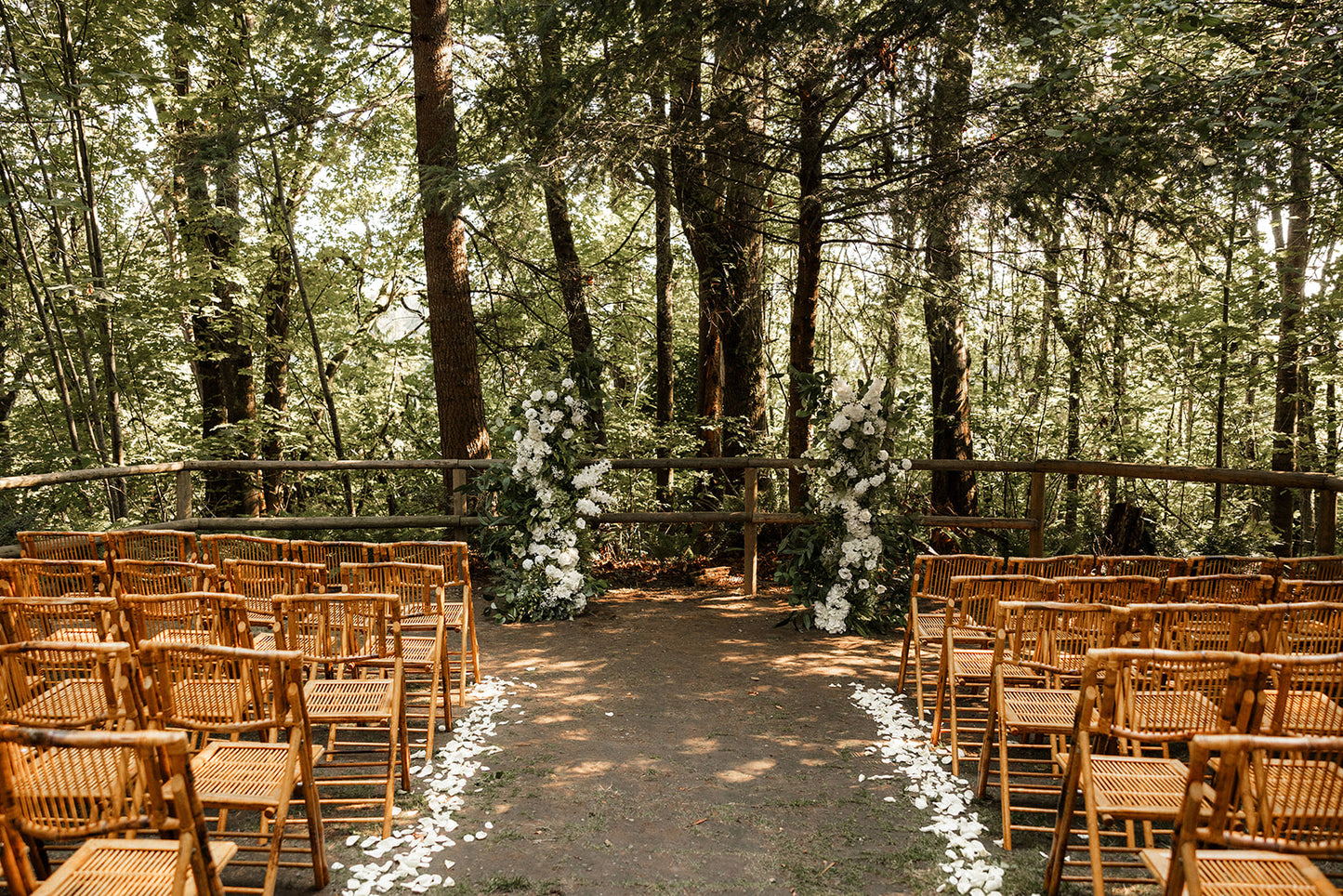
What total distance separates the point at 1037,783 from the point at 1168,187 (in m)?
4.79

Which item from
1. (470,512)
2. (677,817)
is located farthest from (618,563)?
(677,817)

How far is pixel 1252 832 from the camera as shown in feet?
6.97

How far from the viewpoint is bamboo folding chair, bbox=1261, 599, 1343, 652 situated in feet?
10.4

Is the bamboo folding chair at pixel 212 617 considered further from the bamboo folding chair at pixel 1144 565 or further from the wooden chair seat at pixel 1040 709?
the bamboo folding chair at pixel 1144 565

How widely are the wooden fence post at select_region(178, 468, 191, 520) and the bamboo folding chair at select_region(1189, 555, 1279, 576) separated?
310 inches

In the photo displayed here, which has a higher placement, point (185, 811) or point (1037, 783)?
point (185, 811)

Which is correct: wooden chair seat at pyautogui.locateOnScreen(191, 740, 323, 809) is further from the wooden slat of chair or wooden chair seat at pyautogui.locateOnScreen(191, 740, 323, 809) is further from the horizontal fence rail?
the wooden slat of chair

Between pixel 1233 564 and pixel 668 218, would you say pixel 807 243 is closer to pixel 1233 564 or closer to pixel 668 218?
pixel 668 218

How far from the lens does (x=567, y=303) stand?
10516 millimetres

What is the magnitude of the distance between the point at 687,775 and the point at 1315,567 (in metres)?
3.92

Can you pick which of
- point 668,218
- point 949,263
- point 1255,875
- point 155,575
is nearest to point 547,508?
point 155,575

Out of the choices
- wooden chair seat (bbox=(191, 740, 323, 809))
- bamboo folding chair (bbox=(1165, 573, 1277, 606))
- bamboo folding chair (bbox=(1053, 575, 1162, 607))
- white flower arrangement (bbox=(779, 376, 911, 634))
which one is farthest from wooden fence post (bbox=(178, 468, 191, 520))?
bamboo folding chair (bbox=(1165, 573, 1277, 606))

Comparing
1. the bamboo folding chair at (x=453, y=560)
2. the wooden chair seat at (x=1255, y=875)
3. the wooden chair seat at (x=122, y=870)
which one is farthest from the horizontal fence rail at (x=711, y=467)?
the wooden chair seat at (x=122, y=870)

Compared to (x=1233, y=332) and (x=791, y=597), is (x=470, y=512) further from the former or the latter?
(x=1233, y=332)
